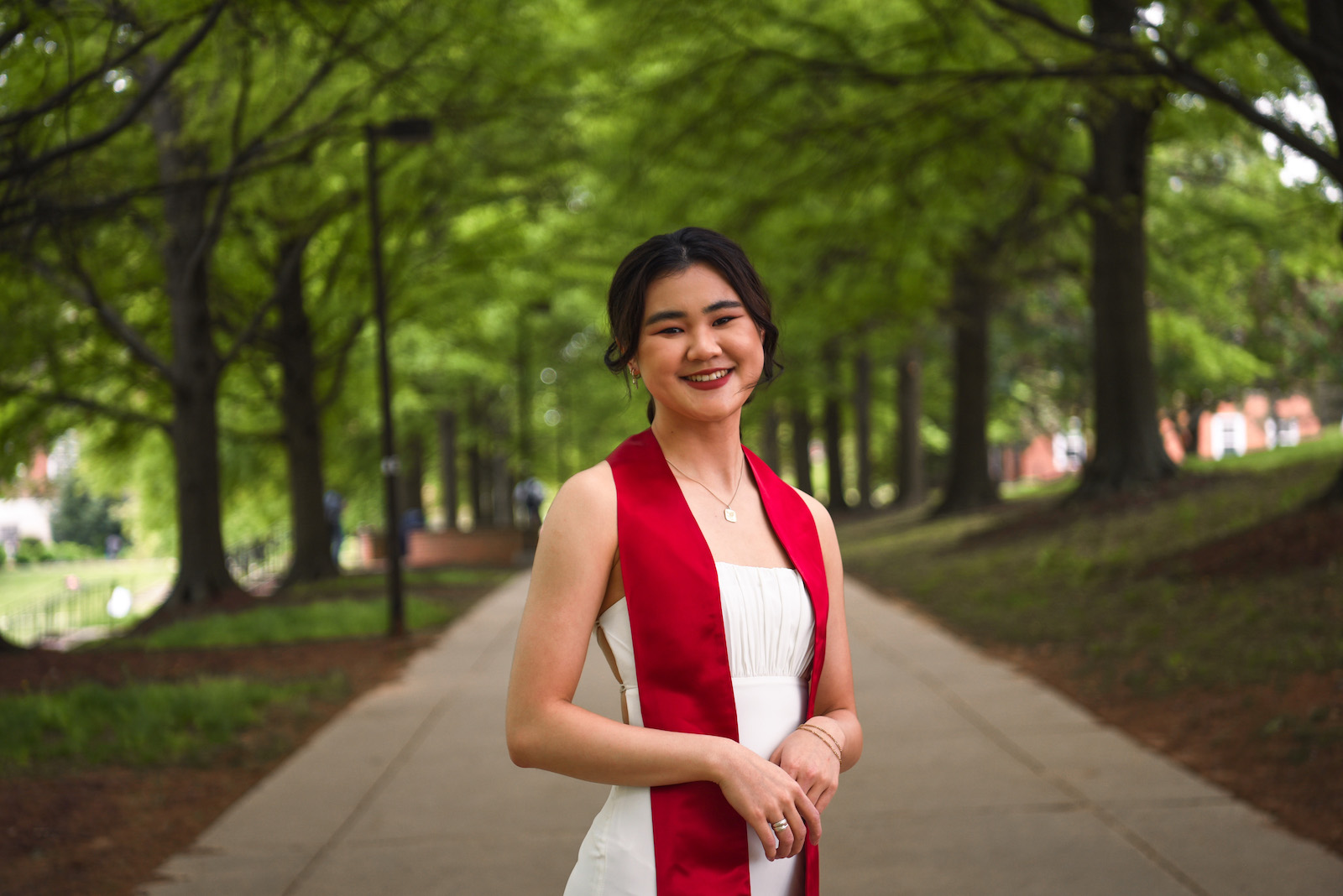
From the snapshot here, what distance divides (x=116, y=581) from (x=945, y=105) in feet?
54.2

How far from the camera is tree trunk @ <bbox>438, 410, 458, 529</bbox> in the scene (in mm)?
32312

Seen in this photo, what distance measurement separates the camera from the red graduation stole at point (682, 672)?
1798 mm

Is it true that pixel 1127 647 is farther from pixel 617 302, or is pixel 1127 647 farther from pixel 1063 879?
pixel 617 302

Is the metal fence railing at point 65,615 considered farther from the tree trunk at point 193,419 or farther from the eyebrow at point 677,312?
the eyebrow at point 677,312

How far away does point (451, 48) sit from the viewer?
11867mm

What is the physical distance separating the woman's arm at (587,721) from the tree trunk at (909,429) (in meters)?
28.5

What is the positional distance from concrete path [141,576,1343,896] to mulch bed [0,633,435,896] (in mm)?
201

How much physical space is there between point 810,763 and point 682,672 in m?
0.24

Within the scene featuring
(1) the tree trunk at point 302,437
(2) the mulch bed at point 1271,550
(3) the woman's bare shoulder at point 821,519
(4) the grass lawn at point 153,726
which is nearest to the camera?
(3) the woman's bare shoulder at point 821,519

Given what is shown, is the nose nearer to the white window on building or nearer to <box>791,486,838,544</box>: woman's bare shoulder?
<box>791,486,838,544</box>: woman's bare shoulder

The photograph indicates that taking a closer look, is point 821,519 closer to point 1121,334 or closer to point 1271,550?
point 1271,550

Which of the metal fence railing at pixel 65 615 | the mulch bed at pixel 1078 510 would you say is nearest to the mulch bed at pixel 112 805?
the metal fence railing at pixel 65 615

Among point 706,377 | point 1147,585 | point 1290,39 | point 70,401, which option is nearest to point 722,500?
point 706,377

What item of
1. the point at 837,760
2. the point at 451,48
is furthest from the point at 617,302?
the point at 451,48
